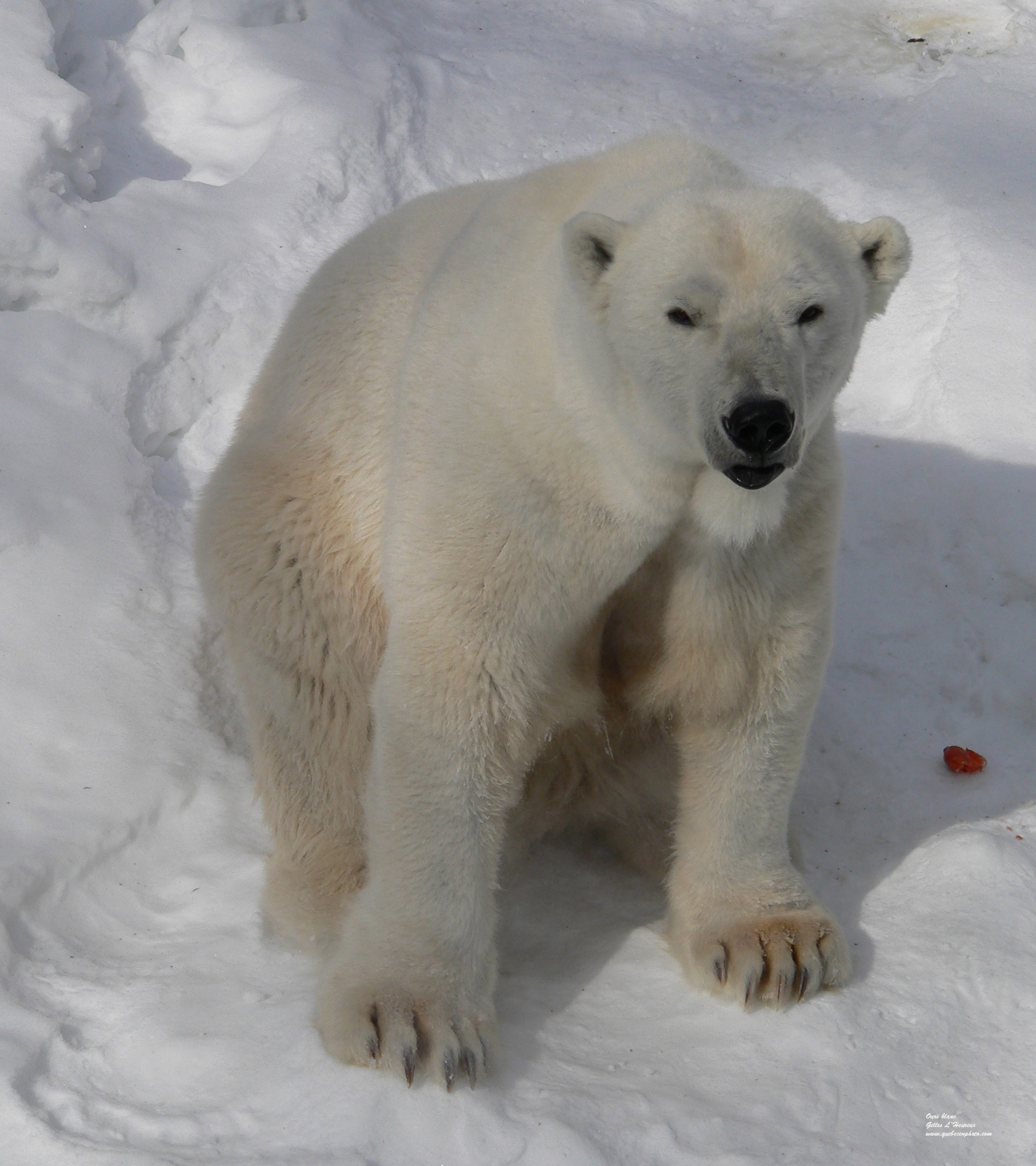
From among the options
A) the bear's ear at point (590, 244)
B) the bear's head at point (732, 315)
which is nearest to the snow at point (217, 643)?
the bear's head at point (732, 315)

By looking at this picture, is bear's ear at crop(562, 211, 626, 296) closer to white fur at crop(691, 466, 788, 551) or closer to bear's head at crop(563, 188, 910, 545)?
bear's head at crop(563, 188, 910, 545)

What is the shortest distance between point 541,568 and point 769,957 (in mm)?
1054

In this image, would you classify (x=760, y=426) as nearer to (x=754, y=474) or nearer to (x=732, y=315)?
(x=754, y=474)

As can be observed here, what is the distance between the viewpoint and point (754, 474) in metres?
2.53

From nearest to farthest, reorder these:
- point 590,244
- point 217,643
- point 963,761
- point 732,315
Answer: point 732,315 → point 590,244 → point 963,761 → point 217,643

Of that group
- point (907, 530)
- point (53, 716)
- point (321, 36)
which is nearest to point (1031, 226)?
point (907, 530)

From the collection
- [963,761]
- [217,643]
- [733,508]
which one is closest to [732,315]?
[733,508]

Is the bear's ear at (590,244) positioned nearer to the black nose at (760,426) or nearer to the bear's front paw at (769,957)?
the black nose at (760,426)

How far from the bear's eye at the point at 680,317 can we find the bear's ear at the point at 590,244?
19cm

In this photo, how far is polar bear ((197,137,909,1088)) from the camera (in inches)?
105

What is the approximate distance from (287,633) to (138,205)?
8.04 feet

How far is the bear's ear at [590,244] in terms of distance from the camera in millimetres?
2689

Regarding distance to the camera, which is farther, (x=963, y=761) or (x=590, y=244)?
(x=963, y=761)

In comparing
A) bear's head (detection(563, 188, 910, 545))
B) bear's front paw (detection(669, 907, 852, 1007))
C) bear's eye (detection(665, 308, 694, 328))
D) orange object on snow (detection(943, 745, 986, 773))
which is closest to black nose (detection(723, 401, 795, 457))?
bear's head (detection(563, 188, 910, 545))
